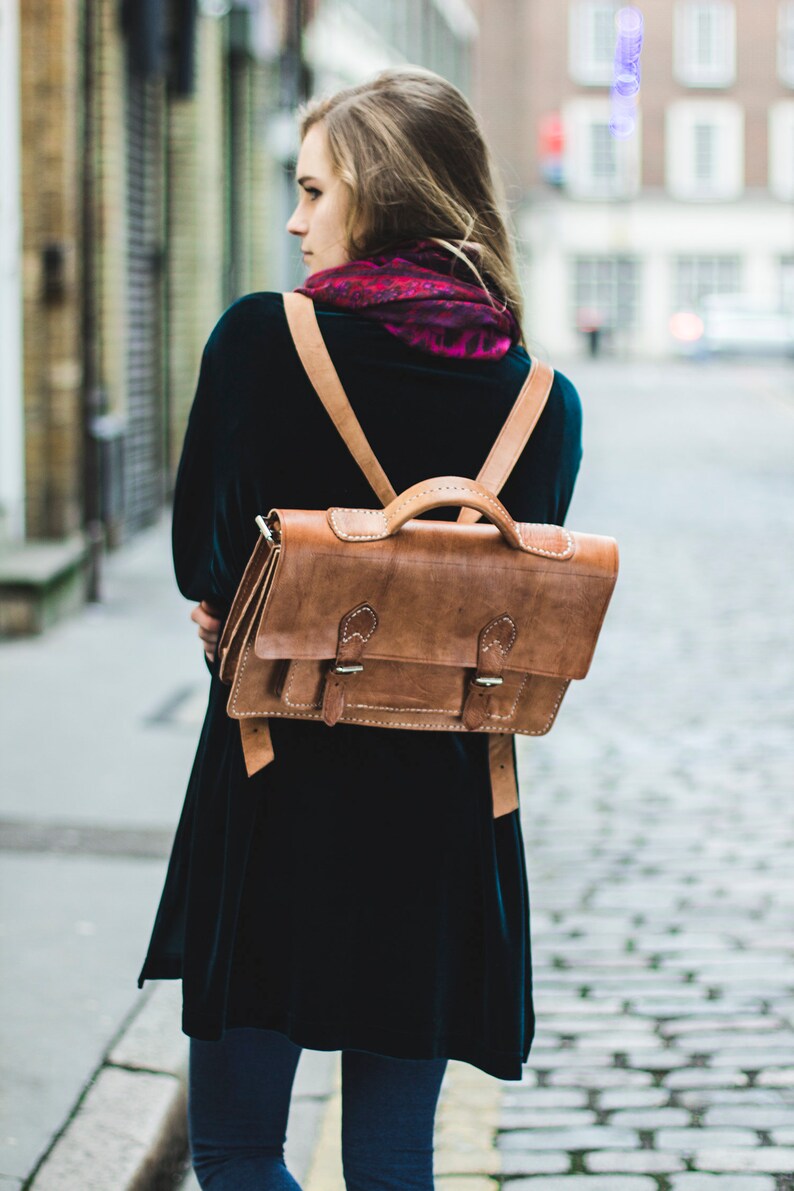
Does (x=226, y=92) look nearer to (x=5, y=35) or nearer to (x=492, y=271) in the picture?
(x=5, y=35)

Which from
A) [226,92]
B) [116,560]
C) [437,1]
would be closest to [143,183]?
[116,560]

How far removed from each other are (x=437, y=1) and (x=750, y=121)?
51.5ft

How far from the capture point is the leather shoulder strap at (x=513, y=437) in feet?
6.63

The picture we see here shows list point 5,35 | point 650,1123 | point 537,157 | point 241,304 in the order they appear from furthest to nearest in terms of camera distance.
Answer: point 537,157 → point 5,35 → point 650,1123 → point 241,304

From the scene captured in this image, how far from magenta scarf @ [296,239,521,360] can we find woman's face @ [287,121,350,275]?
0.07 metres

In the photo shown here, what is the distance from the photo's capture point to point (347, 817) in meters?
2.03

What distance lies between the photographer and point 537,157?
54094mm

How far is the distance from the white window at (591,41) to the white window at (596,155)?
2.68 ft

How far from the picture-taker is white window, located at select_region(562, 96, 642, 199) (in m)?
53.9

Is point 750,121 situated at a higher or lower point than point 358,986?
higher

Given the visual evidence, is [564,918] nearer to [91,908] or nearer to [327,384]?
[91,908]

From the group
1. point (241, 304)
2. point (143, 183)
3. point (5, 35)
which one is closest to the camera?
point (241, 304)

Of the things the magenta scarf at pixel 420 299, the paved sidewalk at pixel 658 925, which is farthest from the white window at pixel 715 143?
the magenta scarf at pixel 420 299

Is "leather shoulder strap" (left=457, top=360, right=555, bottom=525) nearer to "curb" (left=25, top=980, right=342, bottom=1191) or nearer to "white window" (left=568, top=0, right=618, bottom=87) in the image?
"curb" (left=25, top=980, right=342, bottom=1191)
